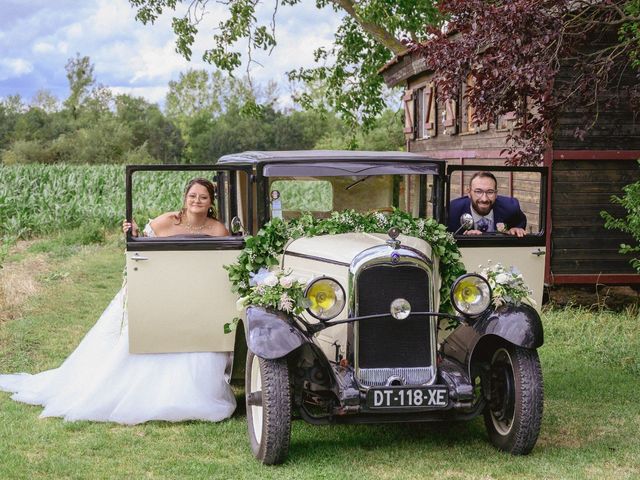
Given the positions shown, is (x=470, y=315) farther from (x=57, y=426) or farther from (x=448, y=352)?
(x=57, y=426)

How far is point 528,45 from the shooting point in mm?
8250

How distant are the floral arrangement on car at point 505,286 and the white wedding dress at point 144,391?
2182mm

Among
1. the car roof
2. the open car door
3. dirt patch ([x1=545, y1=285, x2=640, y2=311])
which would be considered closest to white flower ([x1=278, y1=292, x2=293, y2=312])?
the car roof

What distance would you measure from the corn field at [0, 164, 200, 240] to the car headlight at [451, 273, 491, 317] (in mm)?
15086

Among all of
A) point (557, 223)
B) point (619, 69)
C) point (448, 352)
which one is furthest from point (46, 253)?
point (448, 352)

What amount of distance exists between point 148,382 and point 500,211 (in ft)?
10.1

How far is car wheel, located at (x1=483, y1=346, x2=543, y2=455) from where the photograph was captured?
18.5 ft

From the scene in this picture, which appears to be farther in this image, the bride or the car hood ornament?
the bride

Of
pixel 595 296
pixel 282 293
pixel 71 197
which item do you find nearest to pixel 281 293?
pixel 282 293

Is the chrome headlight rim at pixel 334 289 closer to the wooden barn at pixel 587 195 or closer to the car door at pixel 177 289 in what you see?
the car door at pixel 177 289

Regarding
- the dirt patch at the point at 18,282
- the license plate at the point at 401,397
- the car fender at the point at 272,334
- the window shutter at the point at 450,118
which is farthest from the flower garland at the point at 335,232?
the window shutter at the point at 450,118

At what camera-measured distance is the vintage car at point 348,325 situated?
A: 555 centimetres

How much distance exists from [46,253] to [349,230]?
12.6 meters

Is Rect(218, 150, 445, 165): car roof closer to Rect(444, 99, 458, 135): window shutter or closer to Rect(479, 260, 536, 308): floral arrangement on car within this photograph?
Rect(479, 260, 536, 308): floral arrangement on car
